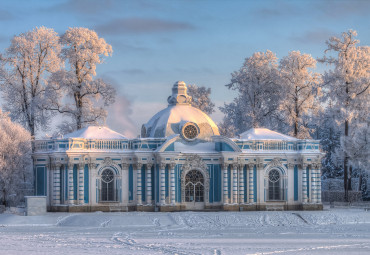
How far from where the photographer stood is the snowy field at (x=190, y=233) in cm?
3697

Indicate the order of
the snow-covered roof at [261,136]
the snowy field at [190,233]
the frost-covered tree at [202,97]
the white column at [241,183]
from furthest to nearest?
1. the frost-covered tree at [202,97]
2. the snow-covered roof at [261,136]
3. the white column at [241,183]
4. the snowy field at [190,233]

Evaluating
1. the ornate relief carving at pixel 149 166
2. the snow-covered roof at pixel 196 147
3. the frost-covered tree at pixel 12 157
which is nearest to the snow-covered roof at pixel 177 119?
the snow-covered roof at pixel 196 147

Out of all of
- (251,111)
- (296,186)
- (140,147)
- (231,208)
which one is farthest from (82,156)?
(251,111)

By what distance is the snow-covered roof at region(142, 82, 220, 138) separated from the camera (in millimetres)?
56188

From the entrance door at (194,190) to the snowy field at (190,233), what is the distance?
10.4 feet

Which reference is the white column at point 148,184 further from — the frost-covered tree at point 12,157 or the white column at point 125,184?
the frost-covered tree at point 12,157

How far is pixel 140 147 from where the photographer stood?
5481 centimetres

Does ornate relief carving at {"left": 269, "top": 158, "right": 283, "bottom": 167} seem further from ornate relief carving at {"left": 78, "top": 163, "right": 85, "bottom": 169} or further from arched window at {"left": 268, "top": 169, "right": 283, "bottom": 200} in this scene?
ornate relief carving at {"left": 78, "top": 163, "right": 85, "bottom": 169}

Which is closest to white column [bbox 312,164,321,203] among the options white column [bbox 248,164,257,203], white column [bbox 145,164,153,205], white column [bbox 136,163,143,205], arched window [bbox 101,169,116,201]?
white column [bbox 248,164,257,203]

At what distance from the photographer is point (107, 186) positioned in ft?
179

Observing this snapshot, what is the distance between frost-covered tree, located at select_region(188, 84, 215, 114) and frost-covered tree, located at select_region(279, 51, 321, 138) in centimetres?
1073

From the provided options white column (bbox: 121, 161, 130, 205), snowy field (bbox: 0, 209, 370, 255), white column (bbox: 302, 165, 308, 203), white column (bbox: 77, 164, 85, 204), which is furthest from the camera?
white column (bbox: 302, 165, 308, 203)

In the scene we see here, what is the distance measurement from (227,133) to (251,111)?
324 centimetres

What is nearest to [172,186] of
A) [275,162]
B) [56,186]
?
[275,162]
